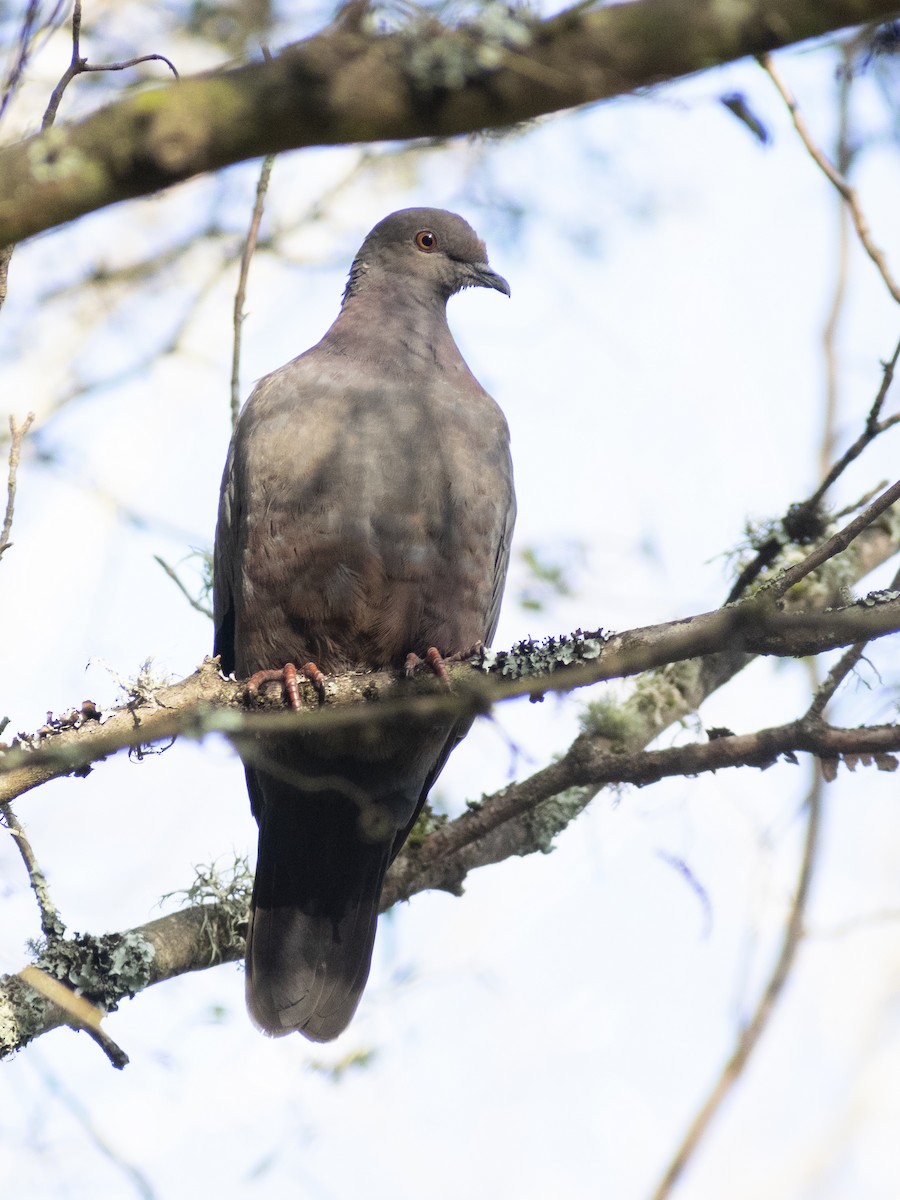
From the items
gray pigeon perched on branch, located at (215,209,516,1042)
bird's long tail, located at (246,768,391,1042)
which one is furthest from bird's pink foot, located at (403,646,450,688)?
bird's long tail, located at (246,768,391,1042)

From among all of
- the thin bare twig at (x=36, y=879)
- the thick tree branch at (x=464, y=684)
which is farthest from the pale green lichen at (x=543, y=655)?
the thin bare twig at (x=36, y=879)

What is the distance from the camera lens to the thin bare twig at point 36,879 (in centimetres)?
292

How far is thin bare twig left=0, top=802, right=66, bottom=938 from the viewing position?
9.59 ft

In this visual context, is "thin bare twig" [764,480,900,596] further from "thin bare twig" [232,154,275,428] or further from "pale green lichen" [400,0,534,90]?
"thin bare twig" [232,154,275,428]

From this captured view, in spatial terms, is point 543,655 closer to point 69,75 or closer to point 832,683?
point 832,683

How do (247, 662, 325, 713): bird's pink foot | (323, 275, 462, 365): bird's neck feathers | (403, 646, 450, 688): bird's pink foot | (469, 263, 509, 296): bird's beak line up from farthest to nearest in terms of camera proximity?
(469, 263, 509, 296): bird's beak → (323, 275, 462, 365): bird's neck feathers → (247, 662, 325, 713): bird's pink foot → (403, 646, 450, 688): bird's pink foot

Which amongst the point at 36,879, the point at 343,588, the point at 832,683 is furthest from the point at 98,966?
the point at 832,683

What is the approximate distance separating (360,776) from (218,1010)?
920 millimetres

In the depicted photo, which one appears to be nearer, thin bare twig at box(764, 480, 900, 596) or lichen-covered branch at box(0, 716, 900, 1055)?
thin bare twig at box(764, 480, 900, 596)

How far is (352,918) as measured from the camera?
4.62 meters

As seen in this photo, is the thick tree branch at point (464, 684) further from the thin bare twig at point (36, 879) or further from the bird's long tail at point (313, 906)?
the bird's long tail at point (313, 906)

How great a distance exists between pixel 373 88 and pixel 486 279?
3842mm

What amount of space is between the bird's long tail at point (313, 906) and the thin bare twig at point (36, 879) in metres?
1.08

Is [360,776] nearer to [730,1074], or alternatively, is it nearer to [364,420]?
[364,420]
